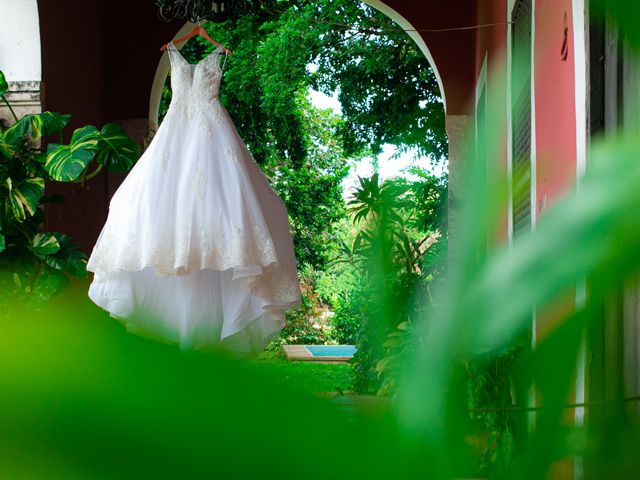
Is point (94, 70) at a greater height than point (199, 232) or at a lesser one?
greater

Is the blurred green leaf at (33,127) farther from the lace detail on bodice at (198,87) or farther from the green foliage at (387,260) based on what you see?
the green foliage at (387,260)

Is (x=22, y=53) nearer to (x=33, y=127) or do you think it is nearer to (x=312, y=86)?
(x=33, y=127)

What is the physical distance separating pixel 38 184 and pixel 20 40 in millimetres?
1166

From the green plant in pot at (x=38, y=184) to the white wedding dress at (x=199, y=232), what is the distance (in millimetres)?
356

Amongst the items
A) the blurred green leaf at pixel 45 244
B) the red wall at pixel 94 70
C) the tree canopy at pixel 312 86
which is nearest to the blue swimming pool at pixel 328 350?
the tree canopy at pixel 312 86

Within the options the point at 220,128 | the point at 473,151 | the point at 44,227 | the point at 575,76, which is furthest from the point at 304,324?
the point at 473,151

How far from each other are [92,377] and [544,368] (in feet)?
0.22

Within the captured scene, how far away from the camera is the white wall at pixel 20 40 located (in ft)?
15.7

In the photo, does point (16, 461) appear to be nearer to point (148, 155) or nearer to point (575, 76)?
point (575, 76)

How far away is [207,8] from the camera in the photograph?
13.6 ft

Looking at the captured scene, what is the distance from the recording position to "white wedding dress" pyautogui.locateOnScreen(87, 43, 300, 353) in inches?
Result: 139

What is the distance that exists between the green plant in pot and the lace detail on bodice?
18.6 inches

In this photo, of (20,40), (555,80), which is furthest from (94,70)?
(555,80)

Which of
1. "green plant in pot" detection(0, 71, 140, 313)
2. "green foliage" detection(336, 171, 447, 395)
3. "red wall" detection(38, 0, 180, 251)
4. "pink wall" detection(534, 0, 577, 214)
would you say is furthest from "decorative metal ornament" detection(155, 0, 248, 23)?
"green foliage" detection(336, 171, 447, 395)
